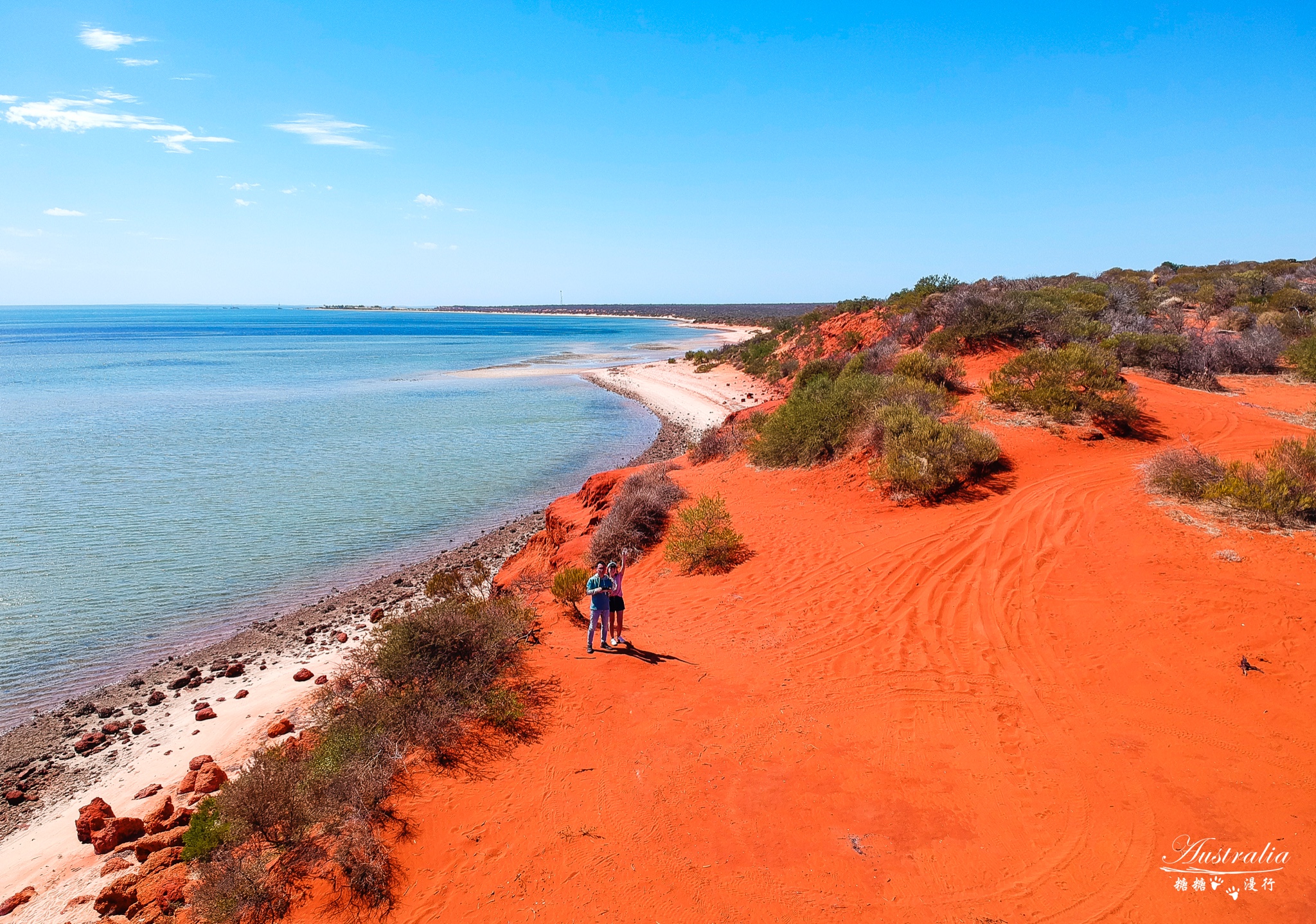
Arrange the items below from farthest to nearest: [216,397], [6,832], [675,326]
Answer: [675,326] < [216,397] < [6,832]

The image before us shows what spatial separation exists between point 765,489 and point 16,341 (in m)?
124

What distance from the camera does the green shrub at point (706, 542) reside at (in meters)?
10.8

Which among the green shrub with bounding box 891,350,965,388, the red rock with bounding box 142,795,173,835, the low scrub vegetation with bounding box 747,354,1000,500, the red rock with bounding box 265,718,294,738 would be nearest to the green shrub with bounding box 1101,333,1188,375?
the green shrub with bounding box 891,350,965,388

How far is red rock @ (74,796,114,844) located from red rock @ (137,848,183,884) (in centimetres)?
135

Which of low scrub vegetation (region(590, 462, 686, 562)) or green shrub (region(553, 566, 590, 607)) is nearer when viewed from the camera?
green shrub (region(553, 566, 590, 607))

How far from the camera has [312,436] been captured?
28156 millimetres

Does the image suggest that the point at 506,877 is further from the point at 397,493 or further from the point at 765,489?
the point at 397,493

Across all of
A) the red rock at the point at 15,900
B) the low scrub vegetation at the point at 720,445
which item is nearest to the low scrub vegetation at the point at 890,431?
the low scrub vegetation at the point at 720,445

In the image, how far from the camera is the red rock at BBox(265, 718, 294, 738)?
8156mm

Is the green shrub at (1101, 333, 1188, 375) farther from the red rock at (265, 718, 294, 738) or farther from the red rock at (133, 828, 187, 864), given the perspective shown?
the red rock at (133, 828, 187, 864)

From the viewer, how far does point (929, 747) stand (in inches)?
225

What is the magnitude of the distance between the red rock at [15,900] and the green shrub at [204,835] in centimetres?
173

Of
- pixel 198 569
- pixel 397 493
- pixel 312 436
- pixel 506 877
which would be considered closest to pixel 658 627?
pixel 506 877

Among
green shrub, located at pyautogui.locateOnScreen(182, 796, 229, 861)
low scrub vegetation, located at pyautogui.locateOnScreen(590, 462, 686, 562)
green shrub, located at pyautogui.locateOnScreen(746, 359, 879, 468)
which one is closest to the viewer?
green shrub, located at pyautogui.locateOnScreen(182, 796, 229, 861)
